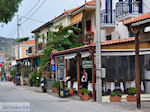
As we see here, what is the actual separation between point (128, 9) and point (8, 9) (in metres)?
8.42

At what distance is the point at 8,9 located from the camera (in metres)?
15.6

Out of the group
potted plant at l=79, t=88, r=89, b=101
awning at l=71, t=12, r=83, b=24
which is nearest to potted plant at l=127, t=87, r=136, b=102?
potted plant at l=79, t=88, r=89, b=101

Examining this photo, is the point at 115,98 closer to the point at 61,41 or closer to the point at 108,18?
the point at 108,18

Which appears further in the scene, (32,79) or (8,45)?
(8,45)

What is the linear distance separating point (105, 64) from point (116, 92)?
2.10 metres

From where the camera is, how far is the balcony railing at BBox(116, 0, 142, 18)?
18.5 m

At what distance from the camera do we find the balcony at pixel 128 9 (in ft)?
60.6

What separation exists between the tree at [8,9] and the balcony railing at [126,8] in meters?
7.55

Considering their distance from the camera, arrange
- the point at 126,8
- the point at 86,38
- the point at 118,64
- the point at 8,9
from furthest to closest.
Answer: the point at 86,38 < the point at 126,8 < the point at 118,64 < the point at 8,9

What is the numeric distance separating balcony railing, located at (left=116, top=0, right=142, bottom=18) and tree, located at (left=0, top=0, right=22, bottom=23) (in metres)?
7.55

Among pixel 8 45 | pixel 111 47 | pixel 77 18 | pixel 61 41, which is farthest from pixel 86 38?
pixel 8 45

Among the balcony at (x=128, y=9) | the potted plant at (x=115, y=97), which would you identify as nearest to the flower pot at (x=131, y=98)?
the potted plant at (x=115, y=97)

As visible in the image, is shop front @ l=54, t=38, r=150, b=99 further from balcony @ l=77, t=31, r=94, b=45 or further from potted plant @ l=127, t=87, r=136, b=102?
balcony @ l=77, t=31, r=94, b=45

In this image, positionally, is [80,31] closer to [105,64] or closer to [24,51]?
[105,64]
